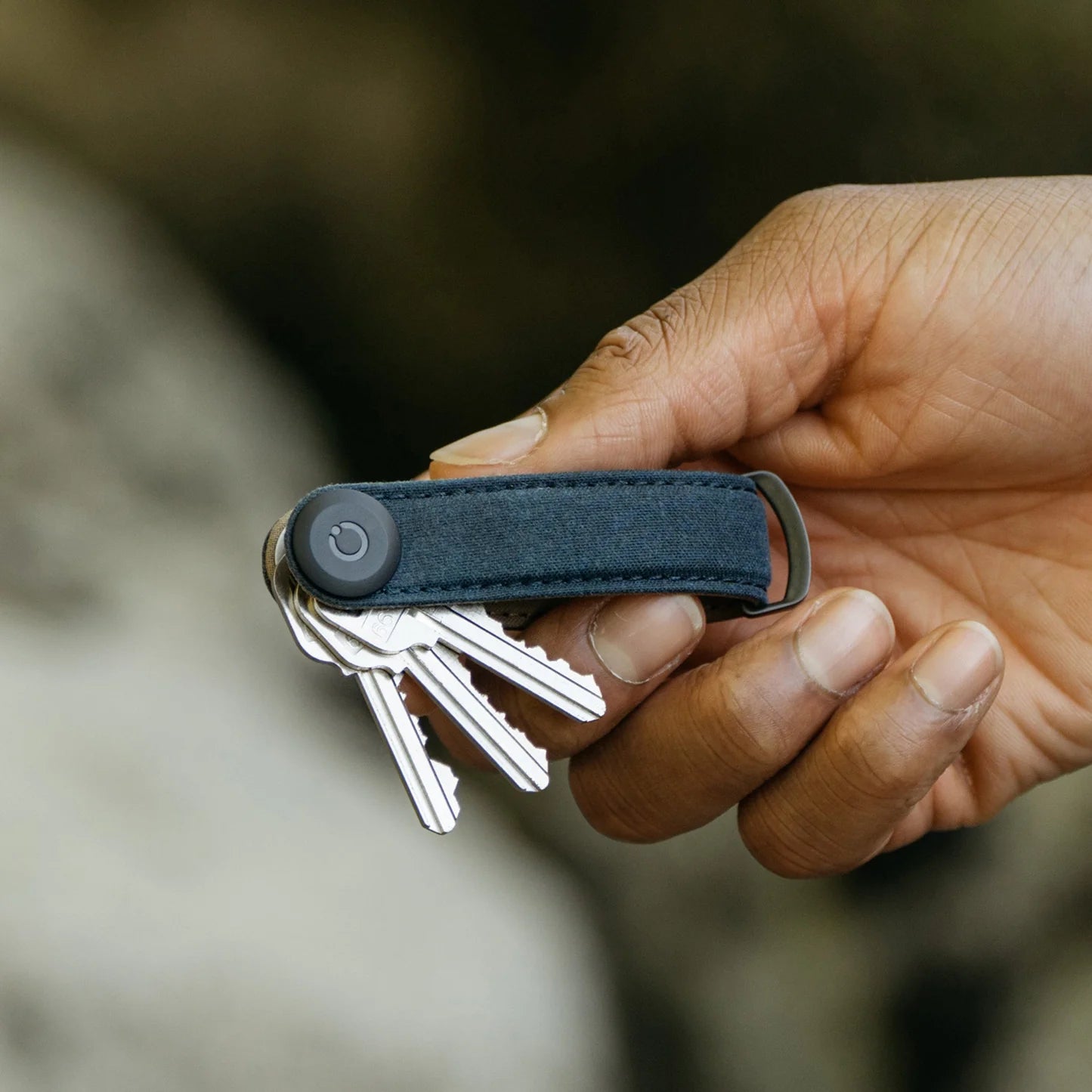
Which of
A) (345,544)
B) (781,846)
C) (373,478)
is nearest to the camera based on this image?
(345,544)

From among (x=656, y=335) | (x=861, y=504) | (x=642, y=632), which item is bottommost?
(x=861, y=504)

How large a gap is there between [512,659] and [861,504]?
0.38m

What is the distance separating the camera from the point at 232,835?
90 cm

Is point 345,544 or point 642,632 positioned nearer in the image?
point 345,544

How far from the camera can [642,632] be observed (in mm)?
685

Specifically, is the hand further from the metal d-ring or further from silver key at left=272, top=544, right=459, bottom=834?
silver key at left=272, top=544, right=459, bottom=834

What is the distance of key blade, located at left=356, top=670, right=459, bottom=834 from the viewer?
22.7 inches

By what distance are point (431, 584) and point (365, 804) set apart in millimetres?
427

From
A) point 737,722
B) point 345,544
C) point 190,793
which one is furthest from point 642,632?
point 190,793

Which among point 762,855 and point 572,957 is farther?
point 572,957

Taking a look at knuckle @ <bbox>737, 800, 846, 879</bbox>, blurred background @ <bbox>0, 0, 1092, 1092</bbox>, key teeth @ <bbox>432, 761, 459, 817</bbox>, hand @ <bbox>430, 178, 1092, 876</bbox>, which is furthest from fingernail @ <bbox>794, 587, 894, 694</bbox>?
blurred background @ <bbox>0, 0, 1092, 1092</bbox>

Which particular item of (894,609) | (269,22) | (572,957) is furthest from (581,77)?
(572,957)

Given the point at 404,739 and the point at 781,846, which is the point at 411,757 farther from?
the point at 781,846

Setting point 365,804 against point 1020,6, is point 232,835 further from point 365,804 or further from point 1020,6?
point 1020,6
